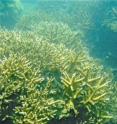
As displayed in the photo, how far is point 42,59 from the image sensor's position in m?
7.92

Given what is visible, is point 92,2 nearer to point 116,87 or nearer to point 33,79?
point 116,87

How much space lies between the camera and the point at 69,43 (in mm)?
12594

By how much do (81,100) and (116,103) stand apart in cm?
234

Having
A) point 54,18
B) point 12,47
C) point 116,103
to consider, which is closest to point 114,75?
point 116,103

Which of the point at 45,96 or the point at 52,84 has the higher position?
the point at 52,84

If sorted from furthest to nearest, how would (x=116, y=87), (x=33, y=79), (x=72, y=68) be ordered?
(x=116, y=87) < (x=72, y=68) < (x=33, y=79)

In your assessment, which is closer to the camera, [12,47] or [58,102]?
[58,102]

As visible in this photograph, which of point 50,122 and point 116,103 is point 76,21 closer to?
point 116,103

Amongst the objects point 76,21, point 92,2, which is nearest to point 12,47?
point 76,21

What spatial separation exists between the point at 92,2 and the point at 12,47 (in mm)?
11162

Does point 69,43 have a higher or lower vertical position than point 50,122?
higher

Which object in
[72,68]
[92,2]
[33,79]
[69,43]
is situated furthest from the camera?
[92,2]

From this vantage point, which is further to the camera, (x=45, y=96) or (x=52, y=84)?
(x=52, y=84)

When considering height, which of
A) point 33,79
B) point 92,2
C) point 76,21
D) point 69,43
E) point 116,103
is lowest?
point 116,103
